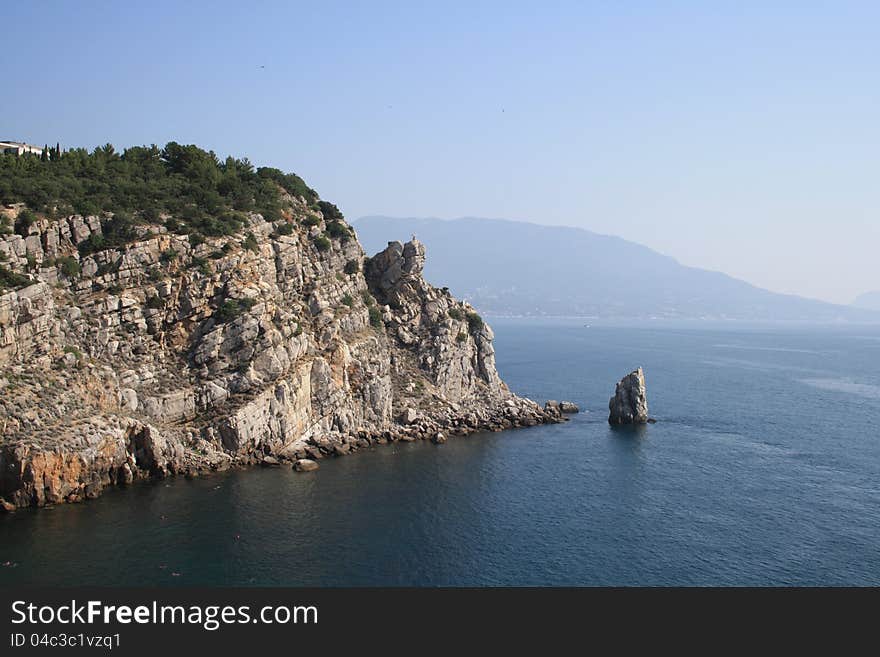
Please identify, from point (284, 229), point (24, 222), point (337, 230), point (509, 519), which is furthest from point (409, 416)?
point (24, 222)

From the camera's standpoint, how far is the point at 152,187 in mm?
86688

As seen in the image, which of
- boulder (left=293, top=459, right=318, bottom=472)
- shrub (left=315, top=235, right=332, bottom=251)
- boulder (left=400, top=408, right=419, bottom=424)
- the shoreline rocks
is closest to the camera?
boulder (left=293, top=459, right=318, bottom=472)

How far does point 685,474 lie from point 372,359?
44.2m

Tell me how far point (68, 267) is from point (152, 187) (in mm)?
19231

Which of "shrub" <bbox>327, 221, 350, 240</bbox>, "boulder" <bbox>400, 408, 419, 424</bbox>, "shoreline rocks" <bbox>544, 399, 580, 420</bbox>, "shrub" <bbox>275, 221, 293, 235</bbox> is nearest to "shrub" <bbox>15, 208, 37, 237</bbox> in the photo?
"shrub" <bbox>275, 221, 293, 235</bbox>

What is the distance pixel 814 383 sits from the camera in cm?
14950

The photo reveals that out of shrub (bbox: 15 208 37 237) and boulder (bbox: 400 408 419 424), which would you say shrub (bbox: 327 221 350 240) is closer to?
boulder (bbox: 400 408 419 424)

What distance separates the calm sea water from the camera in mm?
48812

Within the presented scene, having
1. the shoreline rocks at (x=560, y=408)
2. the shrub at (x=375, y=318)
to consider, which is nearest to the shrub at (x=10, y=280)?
the shrub at (x=375, y=318)

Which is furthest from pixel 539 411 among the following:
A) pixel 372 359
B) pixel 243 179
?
pixel 243 179

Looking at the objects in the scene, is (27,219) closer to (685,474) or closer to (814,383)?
(685,474)

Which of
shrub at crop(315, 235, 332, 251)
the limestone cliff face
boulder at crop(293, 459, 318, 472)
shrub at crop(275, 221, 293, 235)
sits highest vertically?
shrub at crop(275, 221, 293, 235)

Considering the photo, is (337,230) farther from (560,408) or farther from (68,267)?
(560,408)

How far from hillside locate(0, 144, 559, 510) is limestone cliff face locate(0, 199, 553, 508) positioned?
0.67 ft
